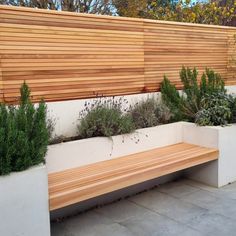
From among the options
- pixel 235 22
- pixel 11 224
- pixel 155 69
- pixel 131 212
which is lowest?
pixel 131 212

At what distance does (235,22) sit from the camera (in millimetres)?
12227

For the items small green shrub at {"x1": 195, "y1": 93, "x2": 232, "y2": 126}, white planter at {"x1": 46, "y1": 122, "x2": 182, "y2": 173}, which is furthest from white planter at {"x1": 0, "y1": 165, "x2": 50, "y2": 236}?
small green shrub at {"x1": 195, "y1": 93, "x2": 232, "y2": 126}

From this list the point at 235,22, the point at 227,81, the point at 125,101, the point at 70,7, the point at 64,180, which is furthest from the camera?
the point at 235,22

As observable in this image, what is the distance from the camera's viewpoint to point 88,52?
439 centimetres

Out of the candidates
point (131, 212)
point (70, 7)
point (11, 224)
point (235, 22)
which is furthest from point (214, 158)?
point (235, 22)

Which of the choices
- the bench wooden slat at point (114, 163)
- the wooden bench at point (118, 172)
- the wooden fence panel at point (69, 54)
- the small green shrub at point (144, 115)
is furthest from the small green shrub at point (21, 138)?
the small green shrub at point (144, 115)

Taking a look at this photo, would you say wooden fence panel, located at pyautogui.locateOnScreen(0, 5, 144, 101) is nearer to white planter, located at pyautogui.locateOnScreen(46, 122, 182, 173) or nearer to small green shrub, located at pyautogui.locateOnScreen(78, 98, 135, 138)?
small green shrub, located at pyautogui.locateOnScreen(78, 98, 135, 138)

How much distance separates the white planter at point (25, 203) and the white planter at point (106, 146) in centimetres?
80

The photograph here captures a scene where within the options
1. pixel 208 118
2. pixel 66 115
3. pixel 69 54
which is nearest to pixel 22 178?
pixel 66 115

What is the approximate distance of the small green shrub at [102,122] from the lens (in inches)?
160

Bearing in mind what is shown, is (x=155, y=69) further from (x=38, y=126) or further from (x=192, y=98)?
(x=38, y=126)

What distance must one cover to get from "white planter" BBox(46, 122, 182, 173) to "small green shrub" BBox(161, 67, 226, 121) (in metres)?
Answer: 0.29

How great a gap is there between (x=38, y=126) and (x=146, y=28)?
2842 mm

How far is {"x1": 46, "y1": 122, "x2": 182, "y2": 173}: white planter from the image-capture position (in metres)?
3.68
